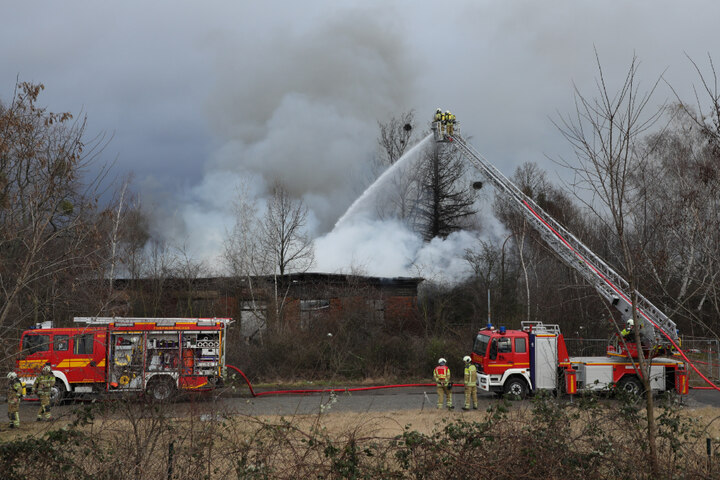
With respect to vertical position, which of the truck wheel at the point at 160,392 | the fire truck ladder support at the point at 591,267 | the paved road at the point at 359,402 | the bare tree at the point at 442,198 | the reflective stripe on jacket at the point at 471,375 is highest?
the bare tree at the point at 442,198

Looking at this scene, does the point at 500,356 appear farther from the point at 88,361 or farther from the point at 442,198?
the point at 442,198

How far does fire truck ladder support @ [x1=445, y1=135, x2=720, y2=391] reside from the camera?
14398 mm

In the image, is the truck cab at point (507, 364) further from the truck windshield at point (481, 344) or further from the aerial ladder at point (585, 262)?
the aerial ladder at point (585, 262)

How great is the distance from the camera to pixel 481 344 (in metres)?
Result: 15.4

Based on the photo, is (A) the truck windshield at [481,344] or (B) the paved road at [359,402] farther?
(A) the truck windshield at [481,344]

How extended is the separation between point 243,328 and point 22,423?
12.5 m

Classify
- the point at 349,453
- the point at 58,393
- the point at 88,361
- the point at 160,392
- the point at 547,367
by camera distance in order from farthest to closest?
the point at 88,361 < the point at 547,367 < the point at 58,393 < the point at 160,392 < the point at 349,453

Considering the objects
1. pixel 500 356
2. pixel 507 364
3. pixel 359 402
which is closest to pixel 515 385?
pixel 507 364

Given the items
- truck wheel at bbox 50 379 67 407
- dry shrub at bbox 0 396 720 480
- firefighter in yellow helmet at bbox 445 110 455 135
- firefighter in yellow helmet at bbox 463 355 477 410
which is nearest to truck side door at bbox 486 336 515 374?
firefighter in yellow helmet at bbox 463 355 477 410

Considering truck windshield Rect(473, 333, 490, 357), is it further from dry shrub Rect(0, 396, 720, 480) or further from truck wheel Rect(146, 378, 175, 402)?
dry shrub Rect(0, 396, 720, 480)

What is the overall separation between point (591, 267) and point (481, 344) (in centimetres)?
412

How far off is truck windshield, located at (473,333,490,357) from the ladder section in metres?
3.40

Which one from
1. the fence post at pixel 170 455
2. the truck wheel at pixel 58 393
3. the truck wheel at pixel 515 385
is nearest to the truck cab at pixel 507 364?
the truck wheel at pixel 515 385

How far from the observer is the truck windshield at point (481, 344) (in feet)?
49.4
